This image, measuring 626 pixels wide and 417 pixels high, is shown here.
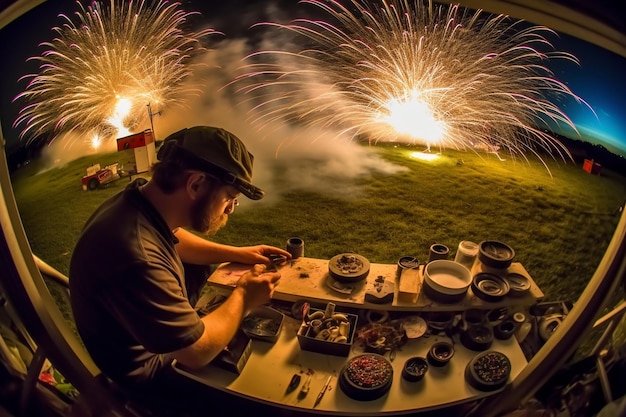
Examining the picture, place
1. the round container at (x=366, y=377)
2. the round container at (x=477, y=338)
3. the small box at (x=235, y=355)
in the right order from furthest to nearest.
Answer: the round container at (x=477, y=338) → the small box at (x=235, y=355) → the round container at (x=366, y=377)

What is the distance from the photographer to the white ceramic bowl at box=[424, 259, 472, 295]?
1879 millimetres

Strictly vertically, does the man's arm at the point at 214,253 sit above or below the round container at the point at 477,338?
above

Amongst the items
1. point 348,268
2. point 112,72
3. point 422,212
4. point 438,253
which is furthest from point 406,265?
point 112,72

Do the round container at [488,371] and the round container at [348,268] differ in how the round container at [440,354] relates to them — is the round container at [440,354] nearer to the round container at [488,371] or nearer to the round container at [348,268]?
the round container at [488,371]

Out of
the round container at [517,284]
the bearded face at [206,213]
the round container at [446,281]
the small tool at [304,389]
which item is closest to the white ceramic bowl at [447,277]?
the round container at [446,281]

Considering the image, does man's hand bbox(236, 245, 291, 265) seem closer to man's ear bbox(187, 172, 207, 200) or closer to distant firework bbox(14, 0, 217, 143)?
man's ear bbox(187, 172, 207, 200)

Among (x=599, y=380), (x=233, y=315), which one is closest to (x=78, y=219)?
(x=233, y=315)

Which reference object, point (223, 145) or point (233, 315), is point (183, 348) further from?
point (223, 145)

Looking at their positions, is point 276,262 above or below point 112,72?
below

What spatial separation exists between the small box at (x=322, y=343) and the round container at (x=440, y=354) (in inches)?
14.5

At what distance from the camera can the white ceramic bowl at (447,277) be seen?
6.16 ft

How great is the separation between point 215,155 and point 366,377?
1142mm

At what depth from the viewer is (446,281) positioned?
76.8 inches

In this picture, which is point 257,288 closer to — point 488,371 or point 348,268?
point 348,268
